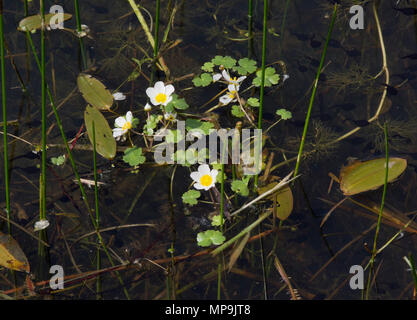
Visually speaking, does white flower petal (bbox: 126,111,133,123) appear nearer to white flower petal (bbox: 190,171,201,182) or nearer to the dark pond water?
the dark pond water

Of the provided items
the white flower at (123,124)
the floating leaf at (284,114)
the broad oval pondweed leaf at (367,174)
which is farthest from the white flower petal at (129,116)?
the broad oval pondweed leaf at (367,174)

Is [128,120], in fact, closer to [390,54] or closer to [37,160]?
[37,160]

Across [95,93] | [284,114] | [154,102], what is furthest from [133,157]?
[284,114]

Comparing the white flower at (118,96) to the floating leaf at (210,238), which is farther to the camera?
the white flower at (118,96)

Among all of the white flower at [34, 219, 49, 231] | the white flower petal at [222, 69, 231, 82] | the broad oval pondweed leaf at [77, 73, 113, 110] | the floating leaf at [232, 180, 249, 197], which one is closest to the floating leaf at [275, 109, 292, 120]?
the white flower petal at [222, 69, 231, 82]

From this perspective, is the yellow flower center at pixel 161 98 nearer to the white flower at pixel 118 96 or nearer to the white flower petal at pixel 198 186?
the white flower at pixel 118 96

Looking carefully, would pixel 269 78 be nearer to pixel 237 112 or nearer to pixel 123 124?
pixel 237 112

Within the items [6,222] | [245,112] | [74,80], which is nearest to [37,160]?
[6,222]
